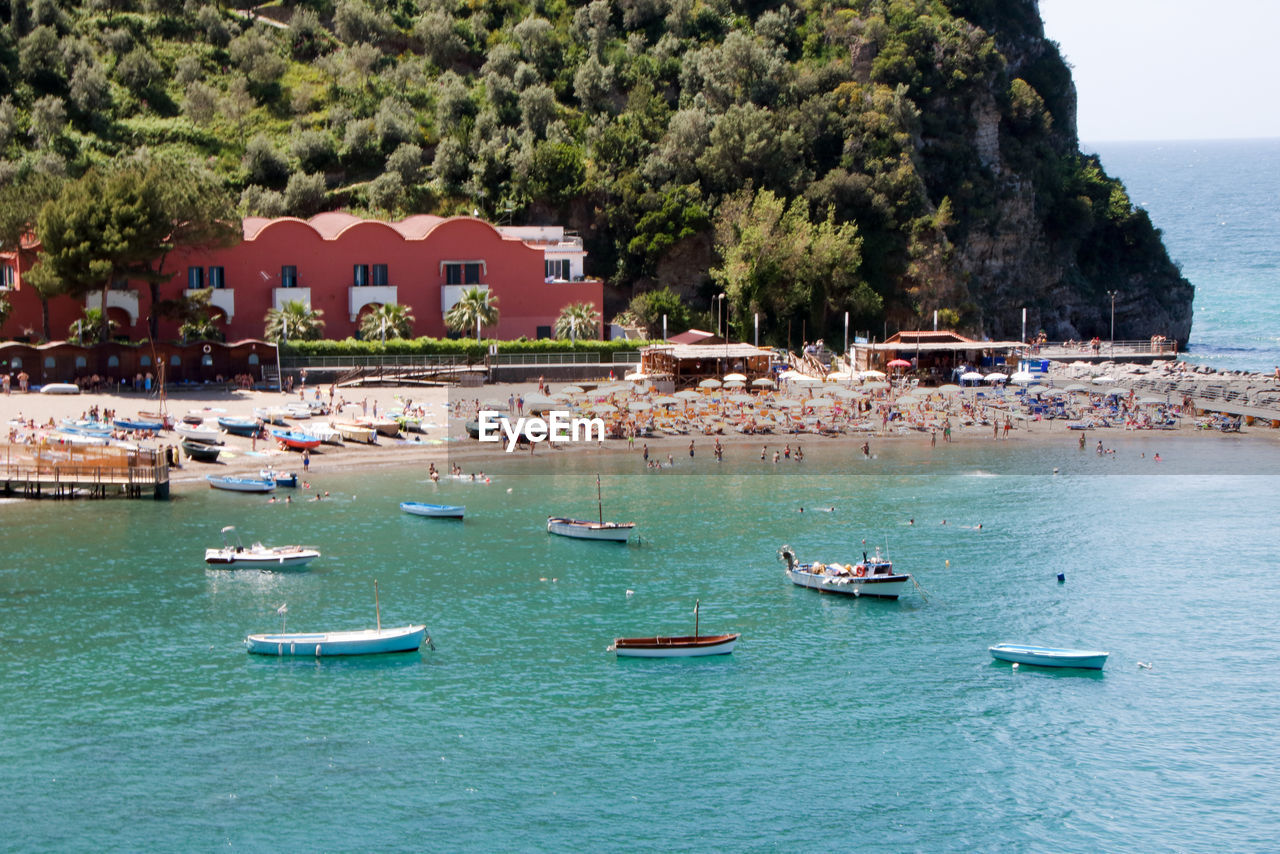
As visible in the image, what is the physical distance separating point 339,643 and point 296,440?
28.0 metres

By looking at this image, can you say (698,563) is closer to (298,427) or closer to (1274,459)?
(298,427)

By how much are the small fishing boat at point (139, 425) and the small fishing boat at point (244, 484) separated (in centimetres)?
726

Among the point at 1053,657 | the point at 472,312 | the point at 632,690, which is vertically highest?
the point at 472,312

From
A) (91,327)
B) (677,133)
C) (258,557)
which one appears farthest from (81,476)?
(677,133)

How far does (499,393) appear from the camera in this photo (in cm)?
8431

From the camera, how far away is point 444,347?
286ft

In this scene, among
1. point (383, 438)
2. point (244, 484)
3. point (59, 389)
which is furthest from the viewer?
point (59, 389)

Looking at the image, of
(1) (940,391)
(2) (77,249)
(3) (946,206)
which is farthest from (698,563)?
(3) (946,206)

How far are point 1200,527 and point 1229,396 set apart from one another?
32576 millimetres

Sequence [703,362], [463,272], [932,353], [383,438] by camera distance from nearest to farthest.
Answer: [383,438] < [703,362] < [463,272] < [932,353]

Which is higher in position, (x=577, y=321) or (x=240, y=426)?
(x=577, y=321)

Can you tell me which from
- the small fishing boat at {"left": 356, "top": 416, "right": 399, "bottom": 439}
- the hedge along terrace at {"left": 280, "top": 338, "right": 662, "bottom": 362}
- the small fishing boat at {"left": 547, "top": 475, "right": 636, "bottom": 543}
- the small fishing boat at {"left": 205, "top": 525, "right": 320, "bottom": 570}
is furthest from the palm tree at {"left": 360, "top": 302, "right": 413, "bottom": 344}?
the small fishing boat at {"left": 205, "top": 525, "right": 320, "bottom": 570}

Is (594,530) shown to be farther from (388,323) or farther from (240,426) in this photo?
(388,323)

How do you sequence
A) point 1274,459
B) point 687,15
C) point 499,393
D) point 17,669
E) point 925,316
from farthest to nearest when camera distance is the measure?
point 687,15, point 925,316, point 499,393, point 1274,459, point 17,669
